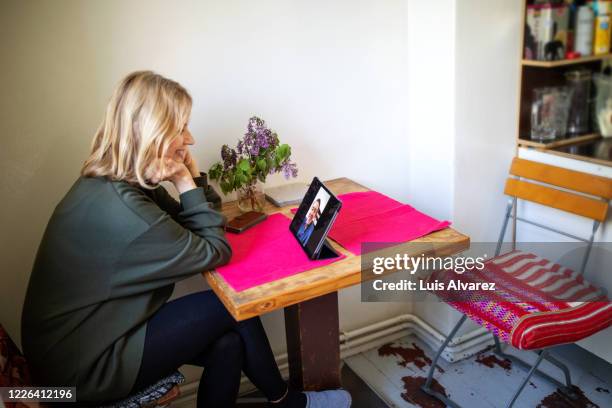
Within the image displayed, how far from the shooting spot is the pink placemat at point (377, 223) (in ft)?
5.27

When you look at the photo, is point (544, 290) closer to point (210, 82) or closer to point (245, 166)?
point (245, 166)

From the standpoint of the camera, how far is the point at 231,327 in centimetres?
162

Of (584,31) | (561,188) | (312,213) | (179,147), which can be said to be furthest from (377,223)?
(584,31)

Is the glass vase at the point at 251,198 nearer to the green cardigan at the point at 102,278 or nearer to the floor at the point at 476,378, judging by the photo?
the green cardigan at the point at 102,278

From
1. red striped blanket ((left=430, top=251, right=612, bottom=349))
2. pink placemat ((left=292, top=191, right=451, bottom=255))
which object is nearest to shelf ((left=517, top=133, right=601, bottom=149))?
red striped blanket ((left=430, top=251, right=612, bottom=349))

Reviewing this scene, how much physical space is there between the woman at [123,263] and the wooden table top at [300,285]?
0.51 feet

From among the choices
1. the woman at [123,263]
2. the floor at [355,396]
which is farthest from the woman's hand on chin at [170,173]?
the floor at [355,396]

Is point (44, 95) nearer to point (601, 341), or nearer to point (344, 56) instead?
point (344, 56)

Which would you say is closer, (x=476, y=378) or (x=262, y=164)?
(x=262, y=164)

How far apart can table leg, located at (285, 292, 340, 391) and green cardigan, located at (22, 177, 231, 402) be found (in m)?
0.37

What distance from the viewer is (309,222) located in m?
1.58

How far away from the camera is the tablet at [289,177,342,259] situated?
4.81 ft

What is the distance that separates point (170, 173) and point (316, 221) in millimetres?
437

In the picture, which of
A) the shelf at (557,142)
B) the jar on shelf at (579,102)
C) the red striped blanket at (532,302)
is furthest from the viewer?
the jar on shelf at (579,102)
